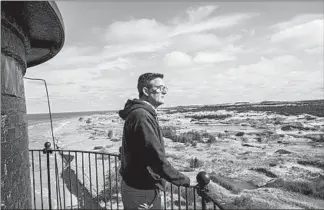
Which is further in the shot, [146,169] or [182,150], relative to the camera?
[182,150]

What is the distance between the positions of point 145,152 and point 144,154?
1.6 inches

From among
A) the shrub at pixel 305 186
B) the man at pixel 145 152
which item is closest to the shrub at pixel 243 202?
the shrub at pixel 305 186

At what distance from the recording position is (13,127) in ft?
10.5

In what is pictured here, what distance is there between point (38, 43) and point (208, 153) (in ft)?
35.4

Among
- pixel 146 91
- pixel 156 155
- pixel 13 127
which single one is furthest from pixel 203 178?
pixel 13 127

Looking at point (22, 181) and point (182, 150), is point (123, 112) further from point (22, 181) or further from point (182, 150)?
point (182, 150)

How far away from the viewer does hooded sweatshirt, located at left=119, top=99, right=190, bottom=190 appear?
229 centimetres

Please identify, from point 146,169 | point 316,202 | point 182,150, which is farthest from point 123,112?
point 182,150

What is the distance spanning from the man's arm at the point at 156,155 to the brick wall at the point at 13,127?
1.60 m

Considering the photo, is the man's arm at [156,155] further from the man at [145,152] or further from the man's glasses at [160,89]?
the man's glasses at [160,89]

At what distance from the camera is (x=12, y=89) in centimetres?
319

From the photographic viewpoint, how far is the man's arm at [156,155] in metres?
2.28

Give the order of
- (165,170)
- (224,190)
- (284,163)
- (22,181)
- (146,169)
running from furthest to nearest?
(284,163), (224,190), (22,181), (146,169), (165,170)

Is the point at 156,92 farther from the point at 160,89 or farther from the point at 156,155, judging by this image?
the point at 156,155
